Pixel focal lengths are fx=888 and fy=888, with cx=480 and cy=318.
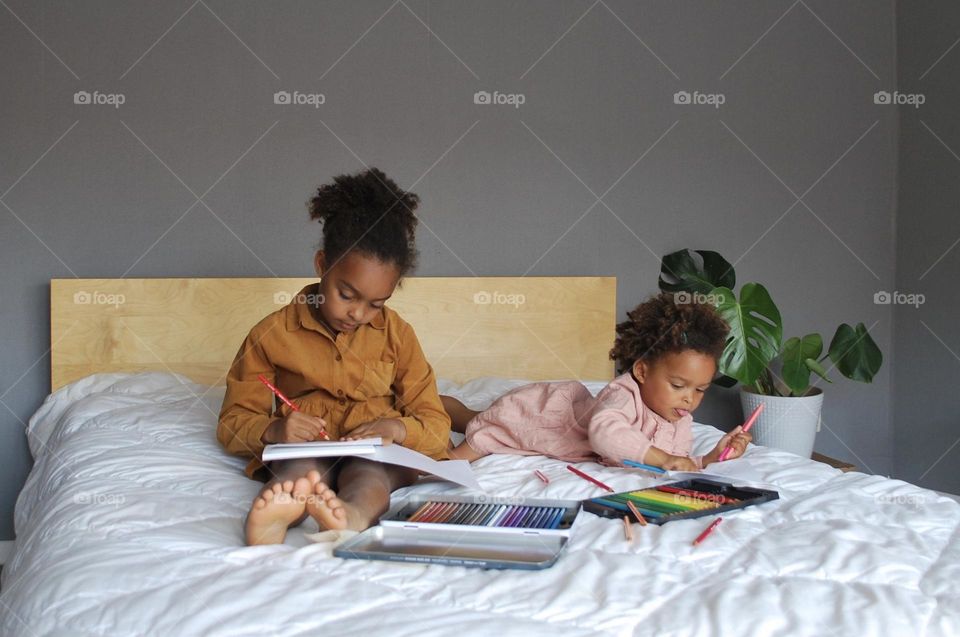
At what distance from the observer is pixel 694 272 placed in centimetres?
280

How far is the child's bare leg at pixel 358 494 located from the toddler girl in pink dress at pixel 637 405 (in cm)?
32

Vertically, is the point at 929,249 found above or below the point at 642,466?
above

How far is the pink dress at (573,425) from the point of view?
168cm

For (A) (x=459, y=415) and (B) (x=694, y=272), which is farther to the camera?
(B) (x=694, y=272)

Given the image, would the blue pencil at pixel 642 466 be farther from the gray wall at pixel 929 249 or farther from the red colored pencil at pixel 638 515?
the gray wall at pixel 929 249

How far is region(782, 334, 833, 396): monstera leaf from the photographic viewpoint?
8.72 feet

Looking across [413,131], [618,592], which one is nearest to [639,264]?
[413,131]

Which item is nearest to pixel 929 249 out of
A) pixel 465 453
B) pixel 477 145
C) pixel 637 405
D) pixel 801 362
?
pixel 801 362

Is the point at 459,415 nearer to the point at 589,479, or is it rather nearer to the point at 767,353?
the point at 589,479

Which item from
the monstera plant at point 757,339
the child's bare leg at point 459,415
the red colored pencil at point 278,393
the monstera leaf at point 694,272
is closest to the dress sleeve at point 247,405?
the red colored pencil at point 278,393

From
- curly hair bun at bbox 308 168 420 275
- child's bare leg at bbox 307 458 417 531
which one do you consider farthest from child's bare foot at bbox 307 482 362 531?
curly hair bun at bbox 308 168 420 275

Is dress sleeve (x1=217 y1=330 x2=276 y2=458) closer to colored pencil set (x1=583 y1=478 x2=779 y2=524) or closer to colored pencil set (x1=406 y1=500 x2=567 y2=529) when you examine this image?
colored pencil set (x1=406 y1=500 x2=567 y2=529)

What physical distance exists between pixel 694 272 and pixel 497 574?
195 cm

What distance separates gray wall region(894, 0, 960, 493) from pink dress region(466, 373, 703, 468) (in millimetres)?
1527
